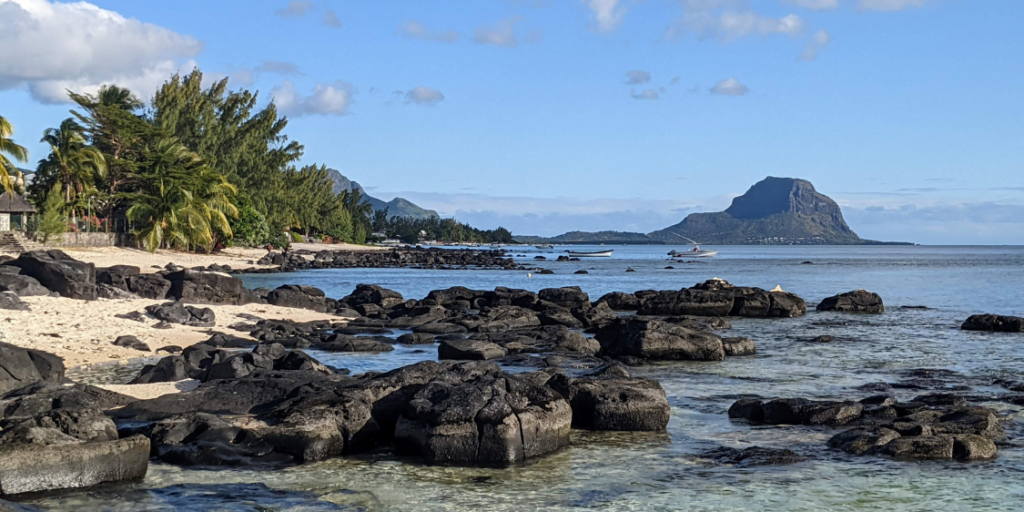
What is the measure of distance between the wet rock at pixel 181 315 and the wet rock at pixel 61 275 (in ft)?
10.9

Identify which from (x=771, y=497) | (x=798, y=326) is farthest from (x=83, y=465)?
(x=798, y=326)

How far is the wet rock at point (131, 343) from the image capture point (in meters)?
20.3

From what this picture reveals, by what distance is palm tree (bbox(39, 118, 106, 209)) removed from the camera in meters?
57.6

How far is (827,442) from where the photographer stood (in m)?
12.5

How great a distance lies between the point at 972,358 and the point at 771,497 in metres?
14.7

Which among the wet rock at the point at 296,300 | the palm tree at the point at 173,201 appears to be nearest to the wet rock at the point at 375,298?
the wet rock at the point at 296,300

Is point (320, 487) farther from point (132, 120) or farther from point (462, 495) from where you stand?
point (132, 120)

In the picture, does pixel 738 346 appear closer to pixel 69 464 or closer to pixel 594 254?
pixel 69 464

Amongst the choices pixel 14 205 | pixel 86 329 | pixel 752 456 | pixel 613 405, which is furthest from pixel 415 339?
pixel 14 205

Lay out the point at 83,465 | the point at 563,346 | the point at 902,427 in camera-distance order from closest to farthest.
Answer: the point at 83,465 → the point at 902,427 → the point at 563,346

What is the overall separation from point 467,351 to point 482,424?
31.0 feet

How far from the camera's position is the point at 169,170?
6288cm

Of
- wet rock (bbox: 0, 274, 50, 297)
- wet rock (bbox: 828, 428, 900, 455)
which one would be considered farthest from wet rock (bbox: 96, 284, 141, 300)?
wet rock (bbox: 828, 428, 900, 455)

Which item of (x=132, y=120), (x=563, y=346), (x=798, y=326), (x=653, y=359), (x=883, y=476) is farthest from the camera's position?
(x=132, y=120)
